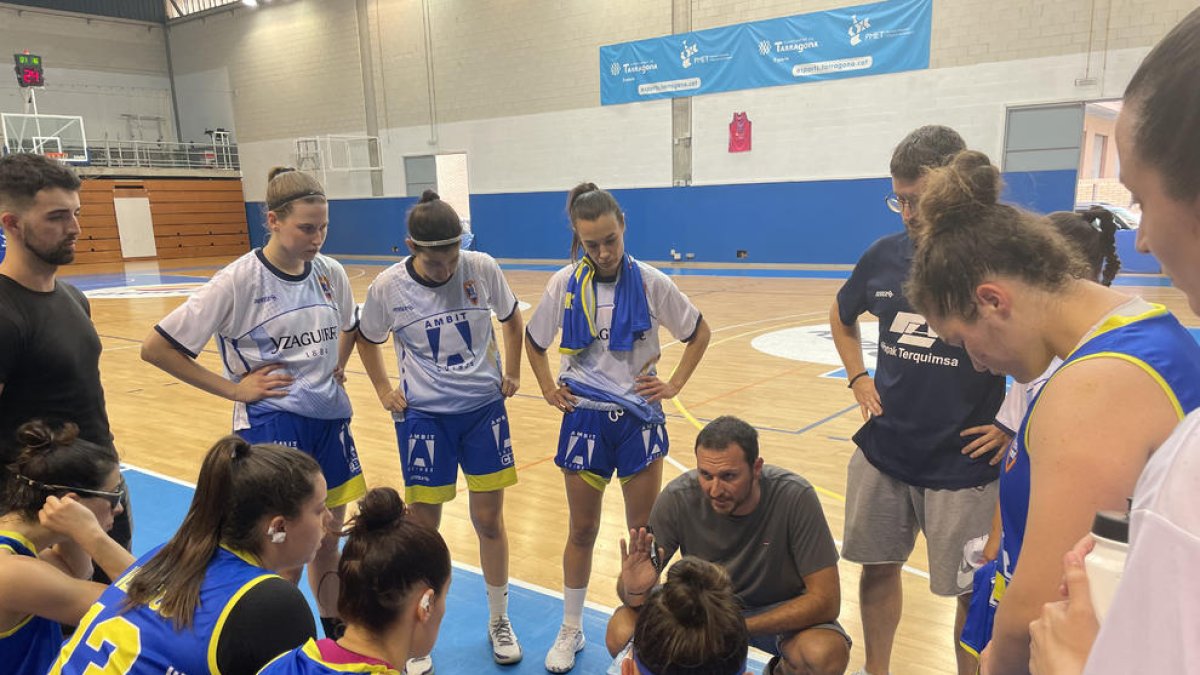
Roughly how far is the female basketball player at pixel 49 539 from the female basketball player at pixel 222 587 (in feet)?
1.04

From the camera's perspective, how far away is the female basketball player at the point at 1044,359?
1.09m

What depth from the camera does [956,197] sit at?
1450mm

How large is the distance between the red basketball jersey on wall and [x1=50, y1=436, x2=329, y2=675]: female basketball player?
1494 centimetres

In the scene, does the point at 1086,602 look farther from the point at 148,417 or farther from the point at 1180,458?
the point at 148,417

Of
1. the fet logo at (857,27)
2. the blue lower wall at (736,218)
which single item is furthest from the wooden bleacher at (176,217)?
the fet logo at (857,27)

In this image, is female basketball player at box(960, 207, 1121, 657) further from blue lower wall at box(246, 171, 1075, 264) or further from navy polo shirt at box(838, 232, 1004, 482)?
blue lower wall at box(246, 171, 1075, 264)

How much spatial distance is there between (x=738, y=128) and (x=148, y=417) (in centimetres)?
1234

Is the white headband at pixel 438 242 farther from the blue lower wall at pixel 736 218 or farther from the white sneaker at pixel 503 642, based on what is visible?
the blue lower wall at pixel 736 218

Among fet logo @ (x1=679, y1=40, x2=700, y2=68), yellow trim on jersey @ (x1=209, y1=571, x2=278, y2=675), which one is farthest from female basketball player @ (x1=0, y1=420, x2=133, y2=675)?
fet logo @ (x1=679, y1=40, x2=700, y2=68)

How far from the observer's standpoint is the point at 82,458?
221cm

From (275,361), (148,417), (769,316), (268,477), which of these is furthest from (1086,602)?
(769,316)

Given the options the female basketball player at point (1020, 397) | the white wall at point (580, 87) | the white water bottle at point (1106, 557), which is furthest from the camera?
the white wall at point (580, 87)

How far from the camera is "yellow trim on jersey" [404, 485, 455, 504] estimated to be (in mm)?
3219

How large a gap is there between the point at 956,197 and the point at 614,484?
383cm
